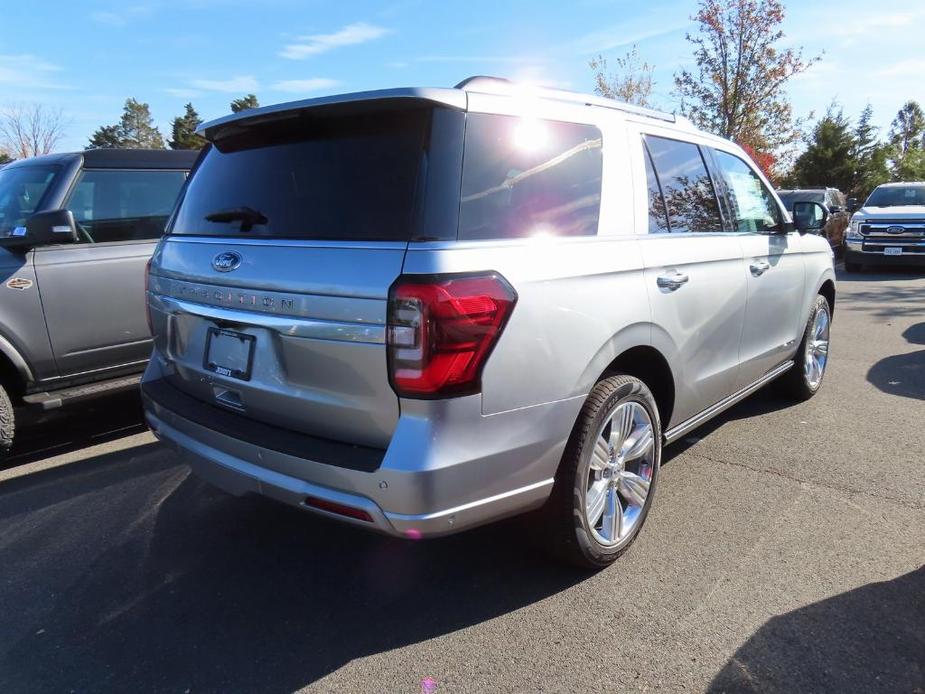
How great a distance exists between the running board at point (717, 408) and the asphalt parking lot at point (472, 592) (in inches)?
14.4

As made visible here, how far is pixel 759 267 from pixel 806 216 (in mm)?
1008

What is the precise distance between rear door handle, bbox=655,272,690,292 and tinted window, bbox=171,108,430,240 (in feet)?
4.48

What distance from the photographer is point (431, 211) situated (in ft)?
7.22

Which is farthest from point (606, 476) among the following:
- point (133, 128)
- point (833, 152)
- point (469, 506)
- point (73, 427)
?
point (133, 128)

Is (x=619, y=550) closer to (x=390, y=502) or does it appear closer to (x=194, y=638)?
(x=390, y=502)

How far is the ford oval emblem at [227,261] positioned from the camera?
2570mm

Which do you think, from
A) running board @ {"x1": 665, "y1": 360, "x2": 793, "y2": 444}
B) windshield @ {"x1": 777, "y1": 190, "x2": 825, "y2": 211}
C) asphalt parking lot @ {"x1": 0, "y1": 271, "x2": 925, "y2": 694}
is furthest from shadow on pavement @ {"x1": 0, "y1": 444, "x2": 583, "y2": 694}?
windshield @ {"x1": 777, "y1": 190, "x2": 825, "y2": 211}

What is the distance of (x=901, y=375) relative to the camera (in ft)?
19.4

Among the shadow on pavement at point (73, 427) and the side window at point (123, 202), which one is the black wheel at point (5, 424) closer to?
the shadow on pavement at point (73, 427)

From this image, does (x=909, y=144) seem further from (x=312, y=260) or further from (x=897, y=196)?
(x=312, y=260)

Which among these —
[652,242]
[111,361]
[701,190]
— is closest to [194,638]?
[652,242]

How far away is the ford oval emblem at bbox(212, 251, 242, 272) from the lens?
2570 mm

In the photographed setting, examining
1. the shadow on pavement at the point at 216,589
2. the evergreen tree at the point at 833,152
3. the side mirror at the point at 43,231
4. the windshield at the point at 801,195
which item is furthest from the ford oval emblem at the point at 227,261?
the evergreen tree at the point at 833,152

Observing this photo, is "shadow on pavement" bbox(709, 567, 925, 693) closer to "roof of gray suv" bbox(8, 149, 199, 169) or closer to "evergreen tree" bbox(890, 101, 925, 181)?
"roof of gray suv" bbox(8, 149, 199, 169)
